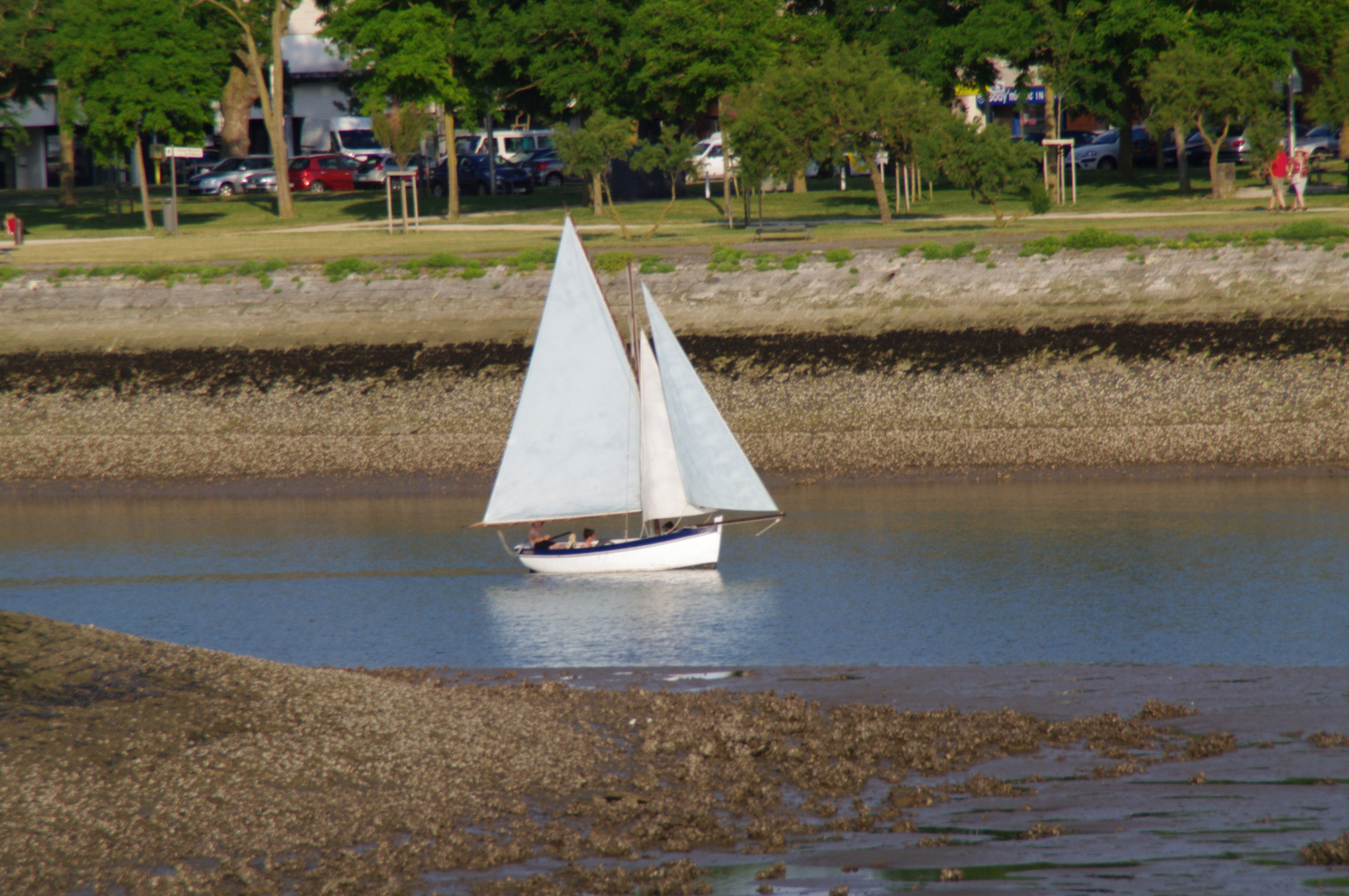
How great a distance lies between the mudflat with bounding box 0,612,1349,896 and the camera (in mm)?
10852

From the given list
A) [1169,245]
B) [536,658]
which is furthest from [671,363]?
[1169,245]

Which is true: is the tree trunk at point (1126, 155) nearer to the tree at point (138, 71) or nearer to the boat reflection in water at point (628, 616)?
the tree at point (138, 71)

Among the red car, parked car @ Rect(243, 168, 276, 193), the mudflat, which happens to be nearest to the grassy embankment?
the red car

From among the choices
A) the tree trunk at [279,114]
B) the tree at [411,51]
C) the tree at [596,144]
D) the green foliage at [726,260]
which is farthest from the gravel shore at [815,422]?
the tree trunk at [279,114]

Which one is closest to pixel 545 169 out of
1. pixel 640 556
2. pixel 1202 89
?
pixel 1202 89

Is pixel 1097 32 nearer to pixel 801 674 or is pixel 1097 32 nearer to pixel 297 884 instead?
pixel 801 674

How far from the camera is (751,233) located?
44.1 meters

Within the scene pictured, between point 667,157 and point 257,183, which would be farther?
point 257,183

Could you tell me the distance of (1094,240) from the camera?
36906 millimetres

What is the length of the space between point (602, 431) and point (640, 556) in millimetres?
2664

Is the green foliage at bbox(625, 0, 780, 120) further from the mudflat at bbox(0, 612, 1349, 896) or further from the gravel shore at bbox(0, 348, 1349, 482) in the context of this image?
the mudflat at bbox(0, 612, 1349, 896)

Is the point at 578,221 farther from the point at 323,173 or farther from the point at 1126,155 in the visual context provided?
the point at 323,173

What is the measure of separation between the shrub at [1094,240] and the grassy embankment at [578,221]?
2183mm

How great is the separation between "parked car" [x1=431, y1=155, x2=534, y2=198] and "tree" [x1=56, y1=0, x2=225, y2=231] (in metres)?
12.7
